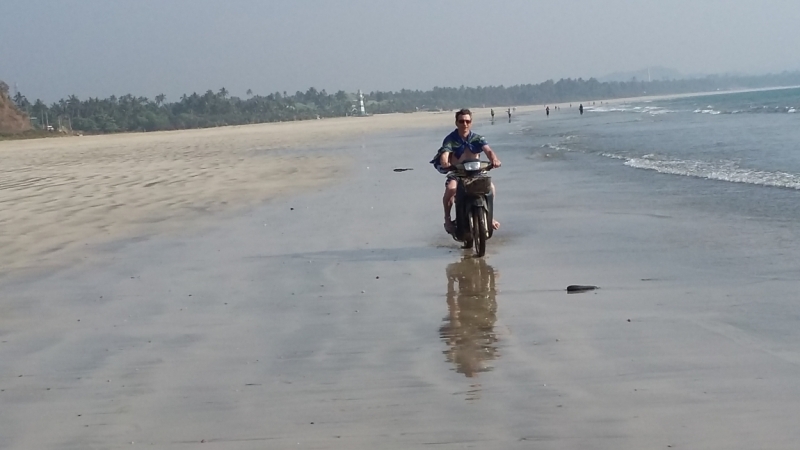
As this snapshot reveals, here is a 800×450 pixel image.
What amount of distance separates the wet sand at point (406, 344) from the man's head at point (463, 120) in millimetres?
1229

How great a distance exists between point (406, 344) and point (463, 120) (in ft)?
12.4

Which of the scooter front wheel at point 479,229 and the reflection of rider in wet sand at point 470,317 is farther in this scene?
the scooter front wheel at point 479,229

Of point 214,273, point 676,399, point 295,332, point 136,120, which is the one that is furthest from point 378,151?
point 136,120

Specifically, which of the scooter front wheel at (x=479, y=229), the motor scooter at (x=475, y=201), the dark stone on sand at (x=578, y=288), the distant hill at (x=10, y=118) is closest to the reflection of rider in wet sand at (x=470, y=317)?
the scooter front wheel at (x=479, y=229)

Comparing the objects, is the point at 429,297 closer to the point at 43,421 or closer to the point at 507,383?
the point at 507,383

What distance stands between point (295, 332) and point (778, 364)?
116 inches

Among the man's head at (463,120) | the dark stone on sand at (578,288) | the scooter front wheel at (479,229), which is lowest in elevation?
the dark stone on sand at (578,288)

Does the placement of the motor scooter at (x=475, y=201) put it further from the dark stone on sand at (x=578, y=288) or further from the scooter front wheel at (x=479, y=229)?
the dark stone on sand at (x=578, y=288)

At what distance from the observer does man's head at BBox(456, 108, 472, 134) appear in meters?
8.83

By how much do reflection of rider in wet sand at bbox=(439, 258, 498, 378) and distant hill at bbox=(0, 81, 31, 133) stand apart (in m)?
82.9

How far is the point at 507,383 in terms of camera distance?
4.63 metres

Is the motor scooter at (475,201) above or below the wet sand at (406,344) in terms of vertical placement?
above

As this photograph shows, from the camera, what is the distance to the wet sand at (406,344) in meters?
4.11

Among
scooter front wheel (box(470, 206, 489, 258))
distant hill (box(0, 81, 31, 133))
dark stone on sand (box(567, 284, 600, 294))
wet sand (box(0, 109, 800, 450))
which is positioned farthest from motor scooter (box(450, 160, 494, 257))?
distant hill (box(0, 81, 31, 133))
